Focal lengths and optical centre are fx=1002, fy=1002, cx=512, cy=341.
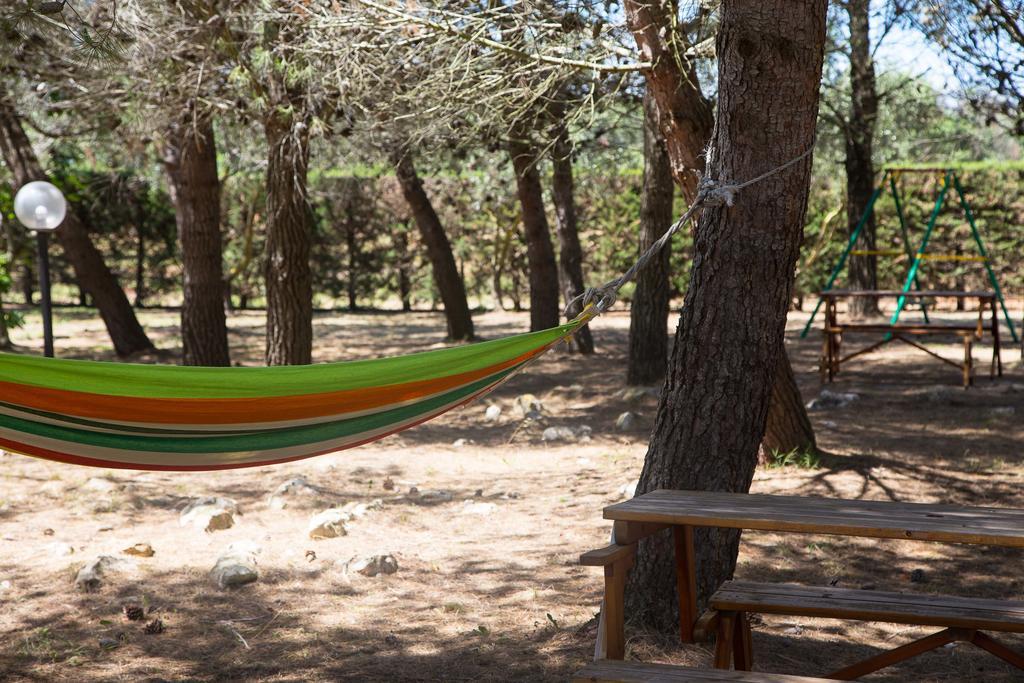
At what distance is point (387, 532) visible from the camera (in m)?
3.81

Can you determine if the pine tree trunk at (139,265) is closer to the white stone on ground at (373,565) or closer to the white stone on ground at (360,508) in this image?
the white stone on ground at (360,508)

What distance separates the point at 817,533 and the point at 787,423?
8.18 ft

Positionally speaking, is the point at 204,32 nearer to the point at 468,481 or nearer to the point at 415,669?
the point at 468,481

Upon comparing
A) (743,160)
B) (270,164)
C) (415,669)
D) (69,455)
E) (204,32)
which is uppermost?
(204,32)

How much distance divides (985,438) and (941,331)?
1324 millimetres

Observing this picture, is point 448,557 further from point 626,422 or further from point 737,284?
point 626,422

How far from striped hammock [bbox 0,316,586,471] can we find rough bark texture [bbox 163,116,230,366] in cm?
471

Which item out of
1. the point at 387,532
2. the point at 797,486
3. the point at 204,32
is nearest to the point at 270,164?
the point at 204,32

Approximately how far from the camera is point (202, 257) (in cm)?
704

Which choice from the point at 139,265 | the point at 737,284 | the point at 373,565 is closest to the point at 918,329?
the point at 737,284

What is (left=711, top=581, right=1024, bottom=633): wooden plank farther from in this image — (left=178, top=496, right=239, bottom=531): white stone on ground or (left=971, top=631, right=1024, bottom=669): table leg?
(left=178, top=496, right=239, bottom=531): white stone on ground

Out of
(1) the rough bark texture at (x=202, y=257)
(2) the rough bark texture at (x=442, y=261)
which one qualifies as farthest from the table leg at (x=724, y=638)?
(2) the rough bark texture at (x=442, y=261)

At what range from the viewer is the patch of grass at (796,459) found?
4359 mm

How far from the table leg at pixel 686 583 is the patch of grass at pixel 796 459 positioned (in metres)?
2.13
